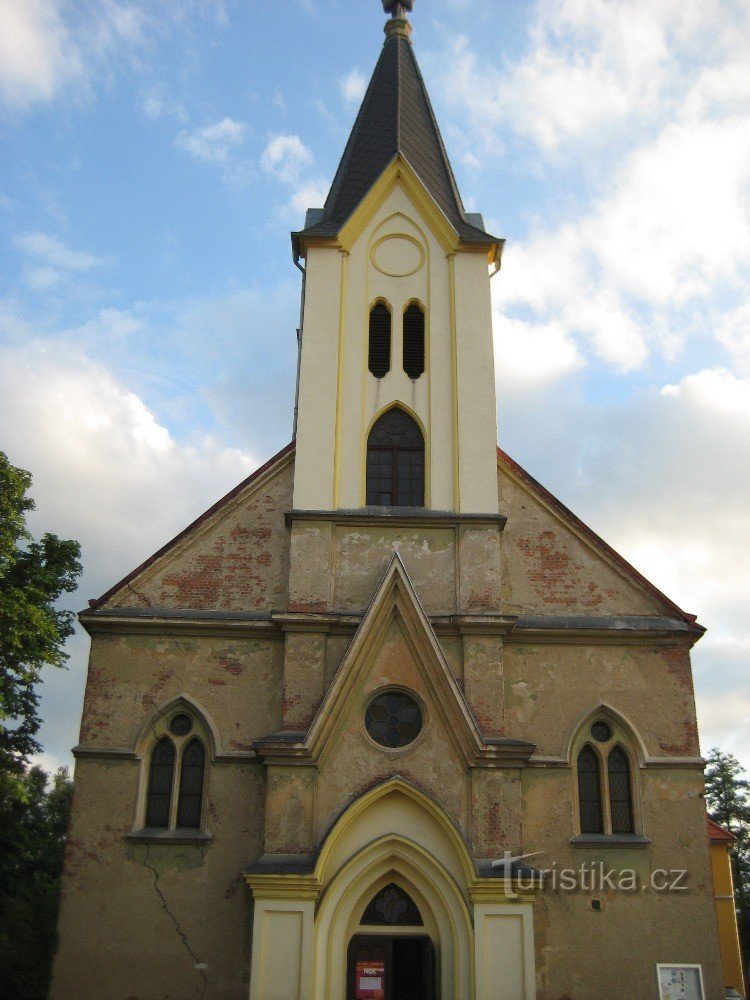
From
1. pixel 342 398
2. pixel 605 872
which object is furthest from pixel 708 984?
pixel 342 398

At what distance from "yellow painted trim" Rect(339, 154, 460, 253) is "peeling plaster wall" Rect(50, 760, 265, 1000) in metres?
10.9

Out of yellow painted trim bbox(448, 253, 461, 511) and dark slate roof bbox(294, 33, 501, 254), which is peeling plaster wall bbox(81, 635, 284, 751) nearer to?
yellow painted trim bbox(448, 253, 461, 511)

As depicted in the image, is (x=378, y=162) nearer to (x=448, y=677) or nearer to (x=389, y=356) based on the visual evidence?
(x=389, y=356)

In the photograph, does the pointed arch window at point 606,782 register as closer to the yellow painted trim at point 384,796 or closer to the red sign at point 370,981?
the yellow painted trim at point 384,796

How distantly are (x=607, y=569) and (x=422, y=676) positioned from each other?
4.21 m

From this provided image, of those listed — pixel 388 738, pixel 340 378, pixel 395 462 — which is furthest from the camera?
pixel 340 378

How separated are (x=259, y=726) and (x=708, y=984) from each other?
800cm

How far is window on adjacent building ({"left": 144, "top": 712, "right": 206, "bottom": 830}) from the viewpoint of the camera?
1545 cm

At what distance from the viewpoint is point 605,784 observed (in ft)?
51.5

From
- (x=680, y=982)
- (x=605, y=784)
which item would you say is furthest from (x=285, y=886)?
(x=680, y=982)

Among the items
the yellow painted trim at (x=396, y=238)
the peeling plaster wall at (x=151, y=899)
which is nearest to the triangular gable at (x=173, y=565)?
the peeling plaster wall at (x=151, y=899)

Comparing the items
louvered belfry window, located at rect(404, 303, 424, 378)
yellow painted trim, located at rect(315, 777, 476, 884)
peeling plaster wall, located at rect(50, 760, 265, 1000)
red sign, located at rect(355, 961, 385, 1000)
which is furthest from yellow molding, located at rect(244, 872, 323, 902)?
louvered belfry window, located at rect(404, 303, 424, 378)

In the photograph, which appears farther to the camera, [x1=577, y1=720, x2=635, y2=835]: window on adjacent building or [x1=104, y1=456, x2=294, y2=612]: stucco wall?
[x1=104, y1=456, x2=294, y2=612]: stucco wall

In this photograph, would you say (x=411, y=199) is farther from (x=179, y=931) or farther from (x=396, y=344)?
(x=179, y=931)
